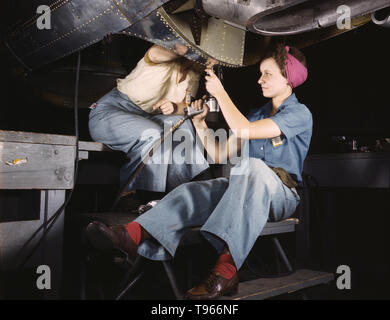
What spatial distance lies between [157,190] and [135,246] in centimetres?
40

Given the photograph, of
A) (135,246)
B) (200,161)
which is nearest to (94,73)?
(200,161)

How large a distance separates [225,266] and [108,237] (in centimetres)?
35

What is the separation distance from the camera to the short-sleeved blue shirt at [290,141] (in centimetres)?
123

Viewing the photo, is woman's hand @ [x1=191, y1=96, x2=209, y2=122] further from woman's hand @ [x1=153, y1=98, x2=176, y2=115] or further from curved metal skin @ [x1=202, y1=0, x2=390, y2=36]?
curved metal skin @ [x1=202, y1=0, x2=390, y2=36]

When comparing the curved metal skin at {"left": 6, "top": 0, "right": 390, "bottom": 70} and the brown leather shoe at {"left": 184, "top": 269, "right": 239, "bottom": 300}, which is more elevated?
the curved metal skin at {"left": 6, "top": 0, "right": 390, "bottom": 70}

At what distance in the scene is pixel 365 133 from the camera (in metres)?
1.77

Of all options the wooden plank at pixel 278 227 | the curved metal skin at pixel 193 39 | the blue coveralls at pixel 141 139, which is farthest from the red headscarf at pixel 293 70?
the wooden plank at pixel 278 227

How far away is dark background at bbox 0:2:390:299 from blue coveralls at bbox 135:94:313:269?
0.64 metres

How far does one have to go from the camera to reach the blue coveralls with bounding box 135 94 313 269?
0.99 meters

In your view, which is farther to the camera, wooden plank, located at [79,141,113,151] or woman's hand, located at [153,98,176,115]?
woman's hand, located at [153,98,176,115]
